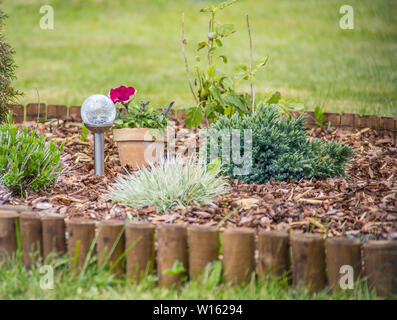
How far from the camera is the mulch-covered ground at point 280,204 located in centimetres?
285

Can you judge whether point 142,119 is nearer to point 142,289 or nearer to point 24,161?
point 24,161

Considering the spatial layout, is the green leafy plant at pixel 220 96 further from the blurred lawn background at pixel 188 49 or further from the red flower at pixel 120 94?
the blurred lawn background at pixel 188 49

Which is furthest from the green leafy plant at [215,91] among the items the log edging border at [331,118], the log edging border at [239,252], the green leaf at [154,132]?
the log edging border at [239,252]

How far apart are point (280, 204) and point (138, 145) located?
60.7 inches

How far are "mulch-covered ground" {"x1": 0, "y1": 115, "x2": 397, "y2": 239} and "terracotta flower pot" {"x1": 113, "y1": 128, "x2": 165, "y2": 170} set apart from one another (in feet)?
0.51

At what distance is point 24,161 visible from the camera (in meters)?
3.27

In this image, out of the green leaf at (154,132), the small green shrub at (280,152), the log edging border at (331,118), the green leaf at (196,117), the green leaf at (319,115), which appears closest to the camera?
the small green shrub at (280,152)

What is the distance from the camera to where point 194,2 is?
53.3ft

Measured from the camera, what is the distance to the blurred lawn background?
7.52 metres

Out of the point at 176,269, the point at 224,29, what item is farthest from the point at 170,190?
the point at 224,29

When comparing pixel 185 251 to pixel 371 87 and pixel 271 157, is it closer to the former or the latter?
pixel 271 157

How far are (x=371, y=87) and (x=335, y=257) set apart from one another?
19.7 ft

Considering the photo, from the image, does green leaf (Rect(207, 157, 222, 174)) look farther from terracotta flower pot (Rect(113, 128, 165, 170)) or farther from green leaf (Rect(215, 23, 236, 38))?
green leaf (Rect(215, 23, 236, 38))

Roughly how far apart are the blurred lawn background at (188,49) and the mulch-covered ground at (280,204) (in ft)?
6.33
